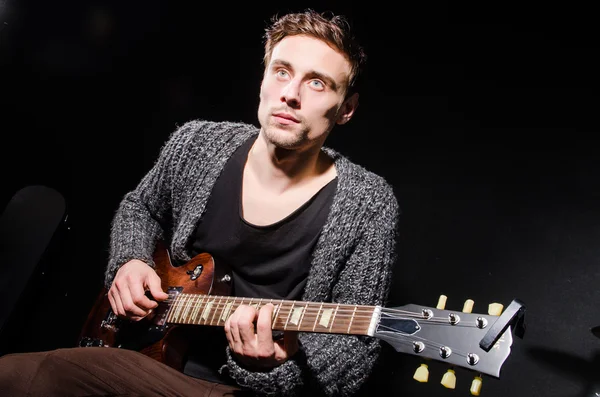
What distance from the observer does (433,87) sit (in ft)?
7.93

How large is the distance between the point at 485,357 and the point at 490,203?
3.98ft

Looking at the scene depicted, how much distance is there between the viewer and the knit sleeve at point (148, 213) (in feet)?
6.39

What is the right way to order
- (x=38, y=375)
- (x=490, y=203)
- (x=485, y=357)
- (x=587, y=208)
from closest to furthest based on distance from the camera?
1. (x=485, y=357)
2. (x=38, y=375)
3. (x=587, y=208)
4. (x=490, y=203)

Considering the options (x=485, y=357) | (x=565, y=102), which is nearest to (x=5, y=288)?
(x=485, y=357)

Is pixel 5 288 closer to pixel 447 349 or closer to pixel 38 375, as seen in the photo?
pixel 38 375

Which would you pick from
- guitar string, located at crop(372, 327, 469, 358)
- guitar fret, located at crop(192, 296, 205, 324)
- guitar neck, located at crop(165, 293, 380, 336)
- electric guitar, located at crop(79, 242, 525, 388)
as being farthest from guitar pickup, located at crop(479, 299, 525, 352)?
guitar fret, located at crop(192, 296, 205, 324)

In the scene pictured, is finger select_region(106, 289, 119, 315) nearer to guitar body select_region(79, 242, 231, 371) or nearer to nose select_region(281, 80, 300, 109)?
guitar body select_region(79, 242, 231, 371)

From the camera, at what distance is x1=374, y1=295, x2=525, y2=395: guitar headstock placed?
1159 mm

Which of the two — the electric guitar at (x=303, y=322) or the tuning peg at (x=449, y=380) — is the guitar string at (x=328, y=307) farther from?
the tuning peg at (x=449, y=380)

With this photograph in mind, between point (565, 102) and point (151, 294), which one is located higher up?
point (565, 102)

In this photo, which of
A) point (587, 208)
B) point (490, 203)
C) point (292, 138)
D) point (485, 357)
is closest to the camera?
point (485, 357)

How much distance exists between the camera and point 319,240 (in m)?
1.79

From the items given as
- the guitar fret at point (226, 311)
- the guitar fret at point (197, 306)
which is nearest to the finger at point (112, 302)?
the guitar fret at point (197, 306)

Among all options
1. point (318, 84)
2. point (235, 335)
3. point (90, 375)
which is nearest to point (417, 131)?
point (318, 84)
